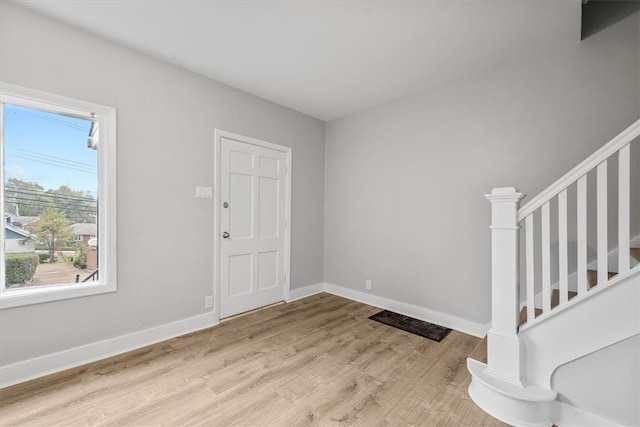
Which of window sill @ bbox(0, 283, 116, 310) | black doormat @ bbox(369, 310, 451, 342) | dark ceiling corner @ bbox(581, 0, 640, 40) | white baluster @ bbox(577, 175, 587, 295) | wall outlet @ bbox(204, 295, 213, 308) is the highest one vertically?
dark ceiling corner @ bbox(581, 0, 640, 40)

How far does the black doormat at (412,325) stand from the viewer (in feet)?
8.92

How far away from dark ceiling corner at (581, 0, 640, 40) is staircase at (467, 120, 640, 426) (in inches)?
58.4

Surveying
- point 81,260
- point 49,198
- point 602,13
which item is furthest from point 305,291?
point 602,13

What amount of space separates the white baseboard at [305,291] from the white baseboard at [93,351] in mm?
1169

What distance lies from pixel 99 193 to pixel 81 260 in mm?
579

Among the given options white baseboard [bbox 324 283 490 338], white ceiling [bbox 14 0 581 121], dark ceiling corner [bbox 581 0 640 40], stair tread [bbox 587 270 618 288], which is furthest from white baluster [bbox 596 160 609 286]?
dark ceiling corner [bbox 581 0 640 40]

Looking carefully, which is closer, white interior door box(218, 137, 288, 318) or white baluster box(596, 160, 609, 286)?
white baluster box(596, 160, 609, 286)

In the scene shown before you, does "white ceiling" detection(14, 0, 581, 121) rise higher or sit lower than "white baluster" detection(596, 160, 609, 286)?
higher

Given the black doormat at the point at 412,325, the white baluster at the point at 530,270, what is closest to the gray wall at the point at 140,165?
the black doormat at the point at 412,325

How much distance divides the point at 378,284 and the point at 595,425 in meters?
2.19

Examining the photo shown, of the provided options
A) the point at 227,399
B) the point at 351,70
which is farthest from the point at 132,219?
the point at 351,70

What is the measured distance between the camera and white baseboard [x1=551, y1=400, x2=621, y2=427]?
1495 millimetres

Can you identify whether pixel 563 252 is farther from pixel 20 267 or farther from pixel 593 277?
pixel 20 267

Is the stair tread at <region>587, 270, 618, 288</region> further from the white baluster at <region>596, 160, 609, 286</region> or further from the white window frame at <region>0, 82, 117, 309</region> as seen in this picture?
the white window frame at <region>0, 82, 117, 309</region>
